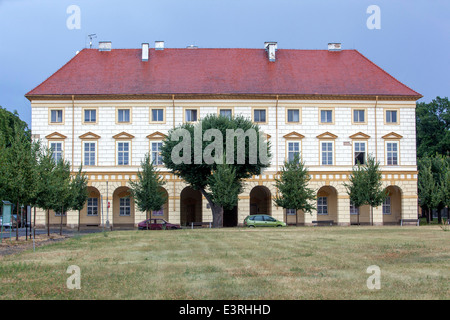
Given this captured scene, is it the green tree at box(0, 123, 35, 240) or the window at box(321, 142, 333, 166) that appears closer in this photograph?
the green tree at box(0, 123, 35, 240)

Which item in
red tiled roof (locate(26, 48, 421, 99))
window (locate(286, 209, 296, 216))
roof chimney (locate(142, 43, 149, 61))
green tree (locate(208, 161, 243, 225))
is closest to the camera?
green tree (locate(208, 161, 243, 225))

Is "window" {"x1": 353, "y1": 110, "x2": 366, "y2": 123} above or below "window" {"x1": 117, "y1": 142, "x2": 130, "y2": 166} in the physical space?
above

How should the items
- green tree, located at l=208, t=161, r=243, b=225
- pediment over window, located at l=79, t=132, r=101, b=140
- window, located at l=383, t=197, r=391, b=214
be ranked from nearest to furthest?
green tree, located at l=208, t=161, r=243, b=225
pediment over window, located at l=79, t=132, r=101, b=140
window, located at l=383, t=197, r=391, b=214

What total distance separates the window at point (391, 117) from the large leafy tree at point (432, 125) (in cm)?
2268

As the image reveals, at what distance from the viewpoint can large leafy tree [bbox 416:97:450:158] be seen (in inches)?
3236

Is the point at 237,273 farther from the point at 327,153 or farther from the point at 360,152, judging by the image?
the point at 360,152

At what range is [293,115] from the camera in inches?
2376

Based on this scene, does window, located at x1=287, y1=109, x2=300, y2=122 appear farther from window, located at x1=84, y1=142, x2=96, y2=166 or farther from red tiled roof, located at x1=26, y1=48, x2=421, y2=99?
window, located at x1=84, y1=142, x2=96, y2=166

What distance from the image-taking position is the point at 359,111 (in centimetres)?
6069

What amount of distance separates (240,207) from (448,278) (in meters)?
44.7

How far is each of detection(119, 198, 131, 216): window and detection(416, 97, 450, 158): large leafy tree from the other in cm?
4323

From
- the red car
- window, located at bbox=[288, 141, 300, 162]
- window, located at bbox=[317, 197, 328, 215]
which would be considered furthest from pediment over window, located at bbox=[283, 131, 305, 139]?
the red car

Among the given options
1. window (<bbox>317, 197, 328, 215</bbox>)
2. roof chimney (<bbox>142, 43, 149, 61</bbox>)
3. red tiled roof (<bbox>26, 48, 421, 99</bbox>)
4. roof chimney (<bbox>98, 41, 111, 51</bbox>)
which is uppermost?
roof chimney (<bbox>98, 41, 111, 51</bbox>)
